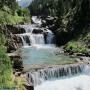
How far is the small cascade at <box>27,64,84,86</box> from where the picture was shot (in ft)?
117

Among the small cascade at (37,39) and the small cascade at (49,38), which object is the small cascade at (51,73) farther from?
the small cascade at (49,38)

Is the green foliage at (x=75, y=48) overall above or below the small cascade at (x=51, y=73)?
above

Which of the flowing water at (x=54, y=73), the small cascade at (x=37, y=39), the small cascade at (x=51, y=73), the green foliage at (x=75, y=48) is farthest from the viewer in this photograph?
the small cascade at (x=37, y=39)

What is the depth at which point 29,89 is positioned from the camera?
31594mm

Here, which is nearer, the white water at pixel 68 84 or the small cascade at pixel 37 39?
the white water at pixel 68 84

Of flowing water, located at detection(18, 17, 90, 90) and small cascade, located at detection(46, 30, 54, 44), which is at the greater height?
small cascade, located at detection(46, 30, 54, 44)

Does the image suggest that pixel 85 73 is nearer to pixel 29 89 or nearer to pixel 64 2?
pixel 29 89

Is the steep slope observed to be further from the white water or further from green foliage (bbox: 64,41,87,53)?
the white water

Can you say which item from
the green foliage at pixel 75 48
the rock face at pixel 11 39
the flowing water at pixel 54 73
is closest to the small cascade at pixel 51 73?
the flowing water at pixel 54 73

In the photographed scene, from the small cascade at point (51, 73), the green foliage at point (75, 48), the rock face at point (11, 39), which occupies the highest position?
the rock face at point (11, 39)

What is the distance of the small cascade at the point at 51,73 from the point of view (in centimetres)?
3572

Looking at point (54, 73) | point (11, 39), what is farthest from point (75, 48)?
point (54, 73)

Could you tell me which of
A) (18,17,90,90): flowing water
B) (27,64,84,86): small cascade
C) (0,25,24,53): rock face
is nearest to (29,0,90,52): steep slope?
(0,25,24,53): rock face

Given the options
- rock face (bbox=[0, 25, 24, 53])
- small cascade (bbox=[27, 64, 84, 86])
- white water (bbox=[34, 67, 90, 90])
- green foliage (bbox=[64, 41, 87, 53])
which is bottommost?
white water (bbox=[34, 67, 90, 90])
